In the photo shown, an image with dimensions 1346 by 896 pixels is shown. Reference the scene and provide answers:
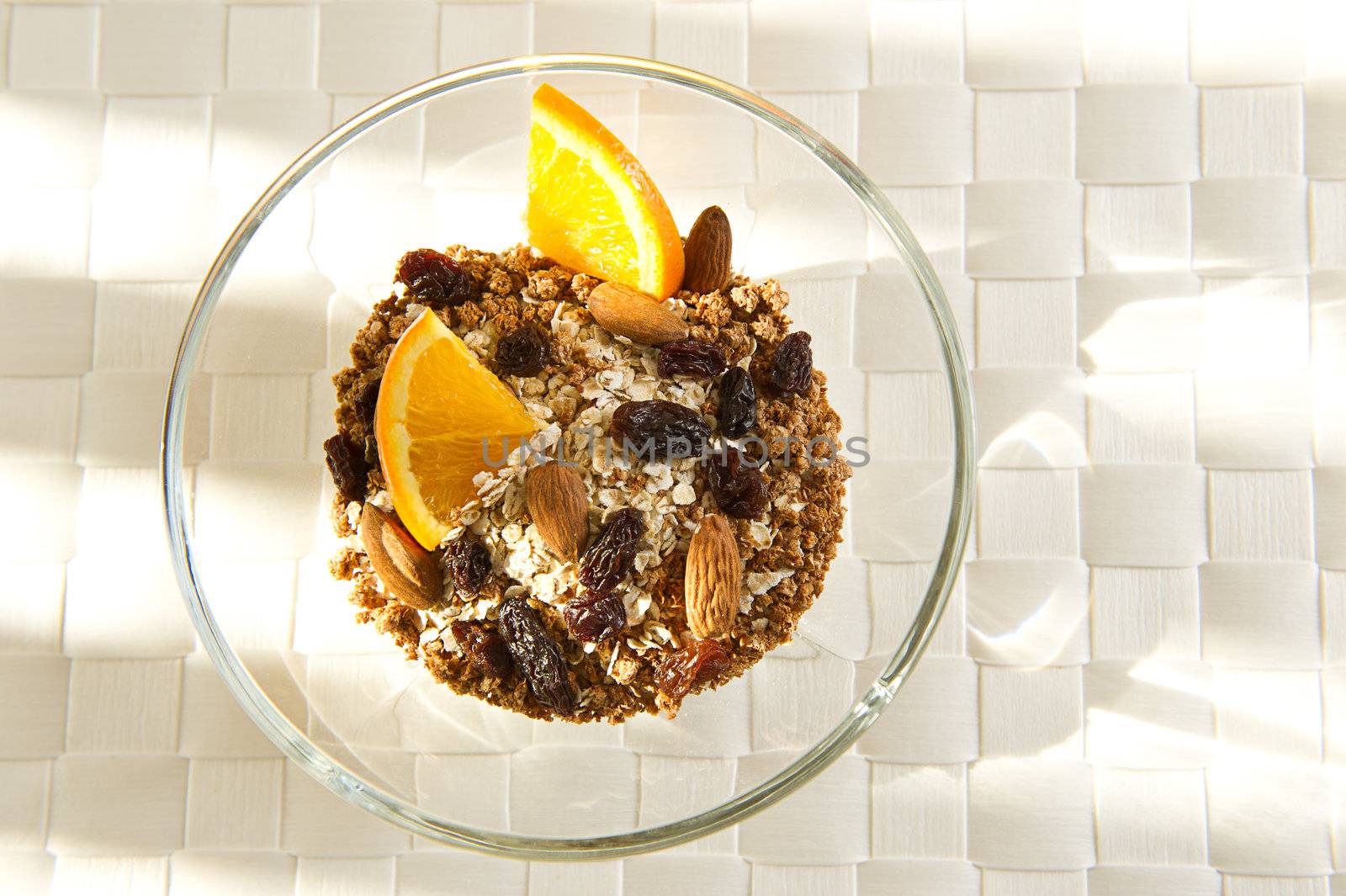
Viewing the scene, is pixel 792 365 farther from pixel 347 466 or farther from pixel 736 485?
pixel 347 466

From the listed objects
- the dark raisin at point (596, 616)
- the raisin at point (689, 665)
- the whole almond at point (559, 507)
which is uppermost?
the whole almond at point (559, 507)

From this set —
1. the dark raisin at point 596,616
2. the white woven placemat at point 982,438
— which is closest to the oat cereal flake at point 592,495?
the dark raisin at point 596,616

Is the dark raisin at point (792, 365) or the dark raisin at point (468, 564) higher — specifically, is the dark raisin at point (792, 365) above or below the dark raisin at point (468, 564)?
above

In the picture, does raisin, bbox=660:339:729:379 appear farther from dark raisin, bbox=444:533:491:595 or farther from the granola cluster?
dark raisin, bbox=444:533:491:595

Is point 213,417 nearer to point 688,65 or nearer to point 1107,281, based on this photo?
point 688,65

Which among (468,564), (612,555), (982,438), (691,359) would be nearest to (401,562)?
(468,564)

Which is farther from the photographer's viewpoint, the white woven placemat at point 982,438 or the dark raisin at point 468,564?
the white woven placemat at point 982,438

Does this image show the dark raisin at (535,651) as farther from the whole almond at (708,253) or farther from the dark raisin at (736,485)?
the whole almond at (708,253)
